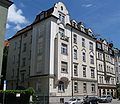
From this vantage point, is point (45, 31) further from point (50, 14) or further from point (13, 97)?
point (13, 97)

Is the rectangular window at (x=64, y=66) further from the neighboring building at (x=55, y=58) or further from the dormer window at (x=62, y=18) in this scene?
the dormer window at (x=62, y=18)

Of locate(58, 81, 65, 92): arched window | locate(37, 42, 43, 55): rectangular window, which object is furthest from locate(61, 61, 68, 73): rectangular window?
locate(37, 42, 43, 55): rectangular window

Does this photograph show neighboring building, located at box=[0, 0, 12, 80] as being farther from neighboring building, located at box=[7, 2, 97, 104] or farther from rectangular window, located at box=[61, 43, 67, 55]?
rectangular window, located at box=[61, 43, 67, 55]

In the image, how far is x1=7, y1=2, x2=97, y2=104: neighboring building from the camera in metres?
36.3

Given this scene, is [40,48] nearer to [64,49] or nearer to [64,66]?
[64,49]

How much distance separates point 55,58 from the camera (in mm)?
36875

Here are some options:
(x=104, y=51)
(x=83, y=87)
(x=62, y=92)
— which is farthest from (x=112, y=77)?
(x=62, y=92)

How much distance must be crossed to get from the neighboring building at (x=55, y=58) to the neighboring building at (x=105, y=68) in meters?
4.72

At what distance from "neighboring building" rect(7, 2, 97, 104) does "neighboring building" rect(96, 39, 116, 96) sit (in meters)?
4.72

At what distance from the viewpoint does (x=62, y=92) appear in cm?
3709

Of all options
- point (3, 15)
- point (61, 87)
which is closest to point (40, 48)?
point (61, 87)

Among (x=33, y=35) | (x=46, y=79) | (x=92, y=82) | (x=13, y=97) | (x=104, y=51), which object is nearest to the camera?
(x=13, y=97)

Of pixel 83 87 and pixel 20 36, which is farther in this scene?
pixel 20 36

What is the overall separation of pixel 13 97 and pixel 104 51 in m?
35.5
